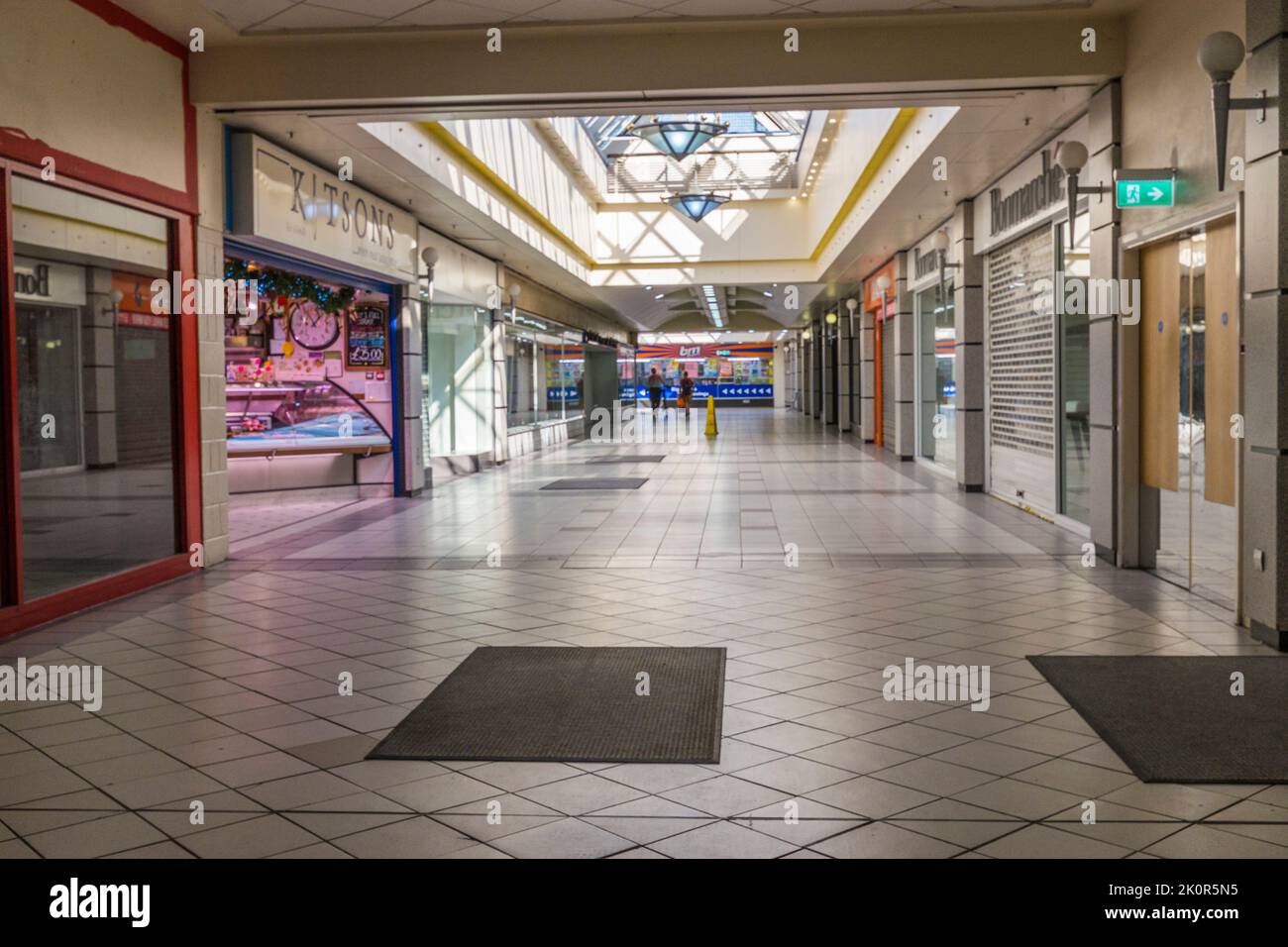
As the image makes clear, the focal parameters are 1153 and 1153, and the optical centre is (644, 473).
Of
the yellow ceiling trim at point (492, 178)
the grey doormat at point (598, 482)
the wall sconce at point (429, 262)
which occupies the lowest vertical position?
the grey doormat at point (598, 482)

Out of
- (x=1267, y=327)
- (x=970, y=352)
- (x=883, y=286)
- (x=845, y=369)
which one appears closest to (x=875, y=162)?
(x=970, y=352)

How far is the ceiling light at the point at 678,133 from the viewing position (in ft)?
47.0

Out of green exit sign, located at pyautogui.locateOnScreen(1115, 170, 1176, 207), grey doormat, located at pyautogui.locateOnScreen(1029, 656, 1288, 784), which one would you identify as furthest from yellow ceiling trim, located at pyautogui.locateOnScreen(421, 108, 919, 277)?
grey doormat, located at pyautogui.locateOnScreen(1029, 656, 1288, 784)

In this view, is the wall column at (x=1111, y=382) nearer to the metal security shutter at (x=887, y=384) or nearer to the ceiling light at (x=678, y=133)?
the ceiling light at (x=678, y=133)

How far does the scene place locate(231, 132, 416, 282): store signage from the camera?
7586 millimetres

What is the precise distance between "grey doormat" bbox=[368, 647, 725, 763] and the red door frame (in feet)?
7.64

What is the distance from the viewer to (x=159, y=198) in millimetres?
6676

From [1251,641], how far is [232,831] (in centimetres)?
419

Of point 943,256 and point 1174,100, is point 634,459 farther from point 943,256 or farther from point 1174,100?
point 1174,100

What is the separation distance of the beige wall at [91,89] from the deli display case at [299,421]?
630cm

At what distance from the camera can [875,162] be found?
37.8 ft

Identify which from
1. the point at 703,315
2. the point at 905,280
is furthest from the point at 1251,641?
the point at 703,315

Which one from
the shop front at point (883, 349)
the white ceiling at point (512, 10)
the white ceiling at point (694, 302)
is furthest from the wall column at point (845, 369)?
the white ceiling at point (512, 10)
